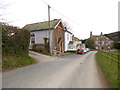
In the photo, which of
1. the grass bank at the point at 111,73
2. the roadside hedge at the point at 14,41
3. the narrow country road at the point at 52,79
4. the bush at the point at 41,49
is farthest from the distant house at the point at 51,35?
the narrow country road at the point at 52,79

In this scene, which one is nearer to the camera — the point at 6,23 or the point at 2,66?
the point at 2,66

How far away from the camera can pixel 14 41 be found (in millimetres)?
9539

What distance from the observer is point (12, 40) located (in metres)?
9.35

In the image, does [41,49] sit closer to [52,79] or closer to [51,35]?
[51,35]

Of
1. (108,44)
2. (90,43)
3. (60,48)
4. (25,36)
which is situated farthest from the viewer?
(108,44)

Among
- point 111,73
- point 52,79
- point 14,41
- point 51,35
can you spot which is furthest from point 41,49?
point 111,73

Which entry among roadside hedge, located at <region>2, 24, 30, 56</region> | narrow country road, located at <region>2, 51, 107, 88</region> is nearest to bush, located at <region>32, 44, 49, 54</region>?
roadside hedge, located at <region>2, 24, 30, 56</region>

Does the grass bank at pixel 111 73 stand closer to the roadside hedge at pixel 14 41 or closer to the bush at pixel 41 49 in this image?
the roadside hedge at pixel 14 41

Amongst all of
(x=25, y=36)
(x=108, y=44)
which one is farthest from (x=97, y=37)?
(x=25, y=36)

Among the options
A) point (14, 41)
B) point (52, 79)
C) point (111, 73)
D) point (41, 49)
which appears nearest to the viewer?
point (52, 79)

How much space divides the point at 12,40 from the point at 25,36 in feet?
5.72

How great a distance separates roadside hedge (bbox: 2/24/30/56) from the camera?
28.8ft

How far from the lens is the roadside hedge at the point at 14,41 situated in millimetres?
8774

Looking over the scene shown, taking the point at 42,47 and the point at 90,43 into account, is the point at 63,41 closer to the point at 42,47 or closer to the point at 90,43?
the point at 42,47
